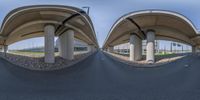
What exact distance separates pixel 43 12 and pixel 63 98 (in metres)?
32.5

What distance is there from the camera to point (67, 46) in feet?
161

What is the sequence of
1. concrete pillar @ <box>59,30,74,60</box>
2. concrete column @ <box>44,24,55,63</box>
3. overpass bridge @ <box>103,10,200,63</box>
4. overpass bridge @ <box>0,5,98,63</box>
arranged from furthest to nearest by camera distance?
overpass bridge @ <box>103,10,200,63</box>, concrete pillar @ <box>59,30,74,60</box>, concrete column @ <box>44,24,55,63</box>, overpass bridge @ <box>0,5,98,63</box>

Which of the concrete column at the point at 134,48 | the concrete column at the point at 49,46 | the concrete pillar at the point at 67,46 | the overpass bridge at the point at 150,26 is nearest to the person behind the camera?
the concrete column at the point at 49,46

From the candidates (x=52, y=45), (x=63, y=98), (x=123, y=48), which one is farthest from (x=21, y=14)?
(x=123, y=48)

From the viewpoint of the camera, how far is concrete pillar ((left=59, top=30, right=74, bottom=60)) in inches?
1939

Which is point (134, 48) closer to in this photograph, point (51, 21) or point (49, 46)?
point (51, 21)

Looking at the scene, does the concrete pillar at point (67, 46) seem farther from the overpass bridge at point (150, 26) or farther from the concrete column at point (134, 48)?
the concrete column at point (134, 48)

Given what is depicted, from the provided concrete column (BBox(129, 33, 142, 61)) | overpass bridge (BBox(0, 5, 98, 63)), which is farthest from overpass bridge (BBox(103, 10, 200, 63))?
overpass bridge (BBox(0, 5, 98, 63))

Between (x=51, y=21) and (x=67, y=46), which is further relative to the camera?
(x=67, y=46)

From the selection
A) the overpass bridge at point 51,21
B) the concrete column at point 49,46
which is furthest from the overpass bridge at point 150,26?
the concrete column at point 49,46

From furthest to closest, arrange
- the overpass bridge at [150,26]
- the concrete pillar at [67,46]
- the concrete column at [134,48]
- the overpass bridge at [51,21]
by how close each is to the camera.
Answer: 1. the concrete column at [134,48]
2. the overpass bridge at [150,26]
3. the concrete pillar at [67,46]
4. the overpass bridge at [51,21]

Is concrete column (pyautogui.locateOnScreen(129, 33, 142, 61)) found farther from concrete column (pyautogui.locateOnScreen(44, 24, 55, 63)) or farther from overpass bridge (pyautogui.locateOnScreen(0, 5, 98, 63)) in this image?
concrete column (pyautogui.locateOnScreen(44, 24, 55, 63))

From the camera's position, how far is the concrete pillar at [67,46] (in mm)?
49250

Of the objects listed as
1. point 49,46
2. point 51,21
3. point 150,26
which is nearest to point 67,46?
point 49,46
